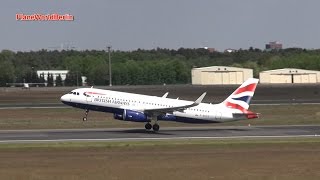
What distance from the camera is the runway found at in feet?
171

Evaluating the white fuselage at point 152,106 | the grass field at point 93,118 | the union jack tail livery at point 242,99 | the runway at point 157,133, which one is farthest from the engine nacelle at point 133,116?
the union jack tail livery at point 242,99

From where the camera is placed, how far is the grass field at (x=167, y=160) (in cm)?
3284

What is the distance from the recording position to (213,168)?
3512 centimetres

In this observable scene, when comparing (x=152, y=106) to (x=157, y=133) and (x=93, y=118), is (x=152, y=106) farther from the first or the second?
(x=93, y=118)

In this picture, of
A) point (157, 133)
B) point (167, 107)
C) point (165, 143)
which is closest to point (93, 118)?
point (167, 107)

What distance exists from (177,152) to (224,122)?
72.5 ft

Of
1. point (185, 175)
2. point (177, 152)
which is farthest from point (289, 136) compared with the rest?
point (185, 175)

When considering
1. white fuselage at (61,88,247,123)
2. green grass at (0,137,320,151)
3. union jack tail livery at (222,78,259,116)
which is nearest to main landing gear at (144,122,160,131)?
white fuselage at (61,88,247,123)

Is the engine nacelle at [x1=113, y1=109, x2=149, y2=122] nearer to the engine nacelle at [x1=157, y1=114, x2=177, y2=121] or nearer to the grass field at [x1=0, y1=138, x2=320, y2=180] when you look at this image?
the engine nacelle at [x1=157, y1=114, x2=177, y2=121]

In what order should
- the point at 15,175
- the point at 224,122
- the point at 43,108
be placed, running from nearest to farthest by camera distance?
the point at 15,175 < the point at 224,122 < the point at 43,108

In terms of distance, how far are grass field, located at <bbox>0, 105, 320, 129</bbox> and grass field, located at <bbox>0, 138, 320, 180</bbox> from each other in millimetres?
19122

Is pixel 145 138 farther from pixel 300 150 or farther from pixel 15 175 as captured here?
pixel 15 175

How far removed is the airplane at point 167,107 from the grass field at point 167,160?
39.4 feet

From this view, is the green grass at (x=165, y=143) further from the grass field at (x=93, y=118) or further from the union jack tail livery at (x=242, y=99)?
the grass field at (x=93, y=118)
